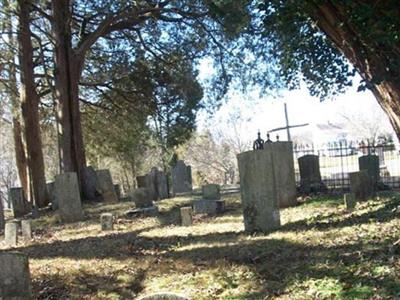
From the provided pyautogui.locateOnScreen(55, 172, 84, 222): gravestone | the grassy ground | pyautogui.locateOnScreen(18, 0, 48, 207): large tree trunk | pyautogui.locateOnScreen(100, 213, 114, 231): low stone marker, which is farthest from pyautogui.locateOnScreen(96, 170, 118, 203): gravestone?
the grassy ground

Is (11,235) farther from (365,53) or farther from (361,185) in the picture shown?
(365,53)

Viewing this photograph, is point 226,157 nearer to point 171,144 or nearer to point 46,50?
point 171,144

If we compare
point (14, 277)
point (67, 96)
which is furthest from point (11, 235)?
point (67, 96)

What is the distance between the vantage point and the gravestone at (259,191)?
8750mm

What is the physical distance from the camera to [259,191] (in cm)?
880

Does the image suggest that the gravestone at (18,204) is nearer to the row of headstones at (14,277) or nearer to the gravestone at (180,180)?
the gravestone at (180,180)

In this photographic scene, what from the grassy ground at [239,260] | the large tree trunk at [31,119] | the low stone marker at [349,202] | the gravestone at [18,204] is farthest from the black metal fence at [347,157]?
the large tree trunk at [31,119]

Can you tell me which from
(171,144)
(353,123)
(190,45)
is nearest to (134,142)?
(171,144)

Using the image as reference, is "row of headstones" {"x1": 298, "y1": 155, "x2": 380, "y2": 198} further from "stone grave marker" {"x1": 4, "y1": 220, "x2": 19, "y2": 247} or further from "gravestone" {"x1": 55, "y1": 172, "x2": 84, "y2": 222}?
"stone grave marker" {"x1": 4, "y1": 220, "x2": 19, "y2": 247}

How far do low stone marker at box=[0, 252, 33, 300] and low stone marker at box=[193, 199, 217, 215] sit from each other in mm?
7003

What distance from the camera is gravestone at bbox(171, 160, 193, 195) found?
19.7 metres

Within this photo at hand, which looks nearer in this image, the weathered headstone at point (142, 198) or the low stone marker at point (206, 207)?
the low stone marker at point (206, 207)

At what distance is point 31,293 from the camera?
6043 mm

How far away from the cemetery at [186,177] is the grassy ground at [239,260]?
27 mm
